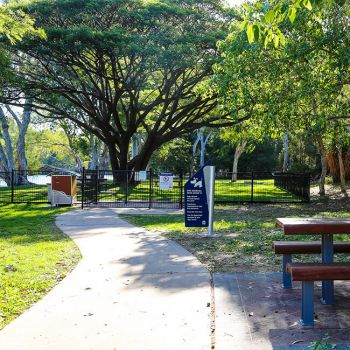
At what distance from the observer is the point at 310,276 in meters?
4.79

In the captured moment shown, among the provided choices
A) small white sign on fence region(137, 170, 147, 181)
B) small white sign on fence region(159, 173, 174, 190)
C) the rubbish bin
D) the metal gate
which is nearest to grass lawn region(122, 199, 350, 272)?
small white sign on fence region(159, 173, 174, 190)

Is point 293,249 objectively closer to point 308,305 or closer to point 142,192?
point 308,305

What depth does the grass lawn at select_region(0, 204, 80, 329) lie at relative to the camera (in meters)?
5.99

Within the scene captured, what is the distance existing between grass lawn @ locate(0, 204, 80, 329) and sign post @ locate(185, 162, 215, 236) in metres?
2.91

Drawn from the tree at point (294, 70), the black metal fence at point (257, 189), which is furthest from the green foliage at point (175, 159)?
the tree at point (294, 70)

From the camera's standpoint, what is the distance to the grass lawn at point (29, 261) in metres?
5.99

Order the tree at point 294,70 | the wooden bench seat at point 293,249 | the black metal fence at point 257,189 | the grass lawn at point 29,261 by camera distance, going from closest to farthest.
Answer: the grass lawn at point 29,261
the wooden bench seat at point 293,249
the tree at point 294,70
the black metal fence at point 257,189

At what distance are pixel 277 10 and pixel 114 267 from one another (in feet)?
16.8

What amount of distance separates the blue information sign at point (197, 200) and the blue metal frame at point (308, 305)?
654 centimetres

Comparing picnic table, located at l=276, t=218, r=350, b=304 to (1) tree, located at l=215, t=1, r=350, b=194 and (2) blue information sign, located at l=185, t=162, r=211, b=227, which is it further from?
(1) tree, located at l=215, t=1, r=350, b=194

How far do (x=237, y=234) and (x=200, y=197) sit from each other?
123 cm

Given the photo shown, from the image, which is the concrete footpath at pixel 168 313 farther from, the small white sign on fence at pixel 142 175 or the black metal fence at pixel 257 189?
the black metal fence at pixel 257 189

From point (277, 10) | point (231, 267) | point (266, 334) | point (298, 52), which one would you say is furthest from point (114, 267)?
point (298, 52)

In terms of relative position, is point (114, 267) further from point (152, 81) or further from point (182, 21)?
point (152, 81)
